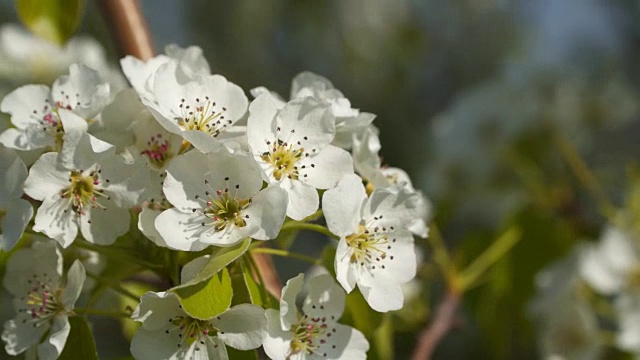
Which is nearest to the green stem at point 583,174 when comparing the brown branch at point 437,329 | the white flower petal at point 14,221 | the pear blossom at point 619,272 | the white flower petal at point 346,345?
the pear blossom at point 619,272

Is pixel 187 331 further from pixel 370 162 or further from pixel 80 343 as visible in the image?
pixel 370 162

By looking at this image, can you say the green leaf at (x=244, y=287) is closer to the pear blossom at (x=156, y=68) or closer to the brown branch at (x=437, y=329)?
the pear blossom at (x=156, y=68)

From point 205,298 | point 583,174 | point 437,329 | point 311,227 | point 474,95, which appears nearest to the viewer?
point 205,298

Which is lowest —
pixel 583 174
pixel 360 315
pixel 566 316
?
pixel 566 316

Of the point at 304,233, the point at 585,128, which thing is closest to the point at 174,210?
the point at 585,128

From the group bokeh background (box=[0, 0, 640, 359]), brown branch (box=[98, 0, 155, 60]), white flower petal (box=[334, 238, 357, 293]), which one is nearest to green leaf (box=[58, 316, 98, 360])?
white flower petal (box=[334, 238, 357, 293])

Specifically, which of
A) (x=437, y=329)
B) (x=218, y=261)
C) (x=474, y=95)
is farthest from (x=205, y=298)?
(x=474, y=95)

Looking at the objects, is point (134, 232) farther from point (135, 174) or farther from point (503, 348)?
point (503, 348)
